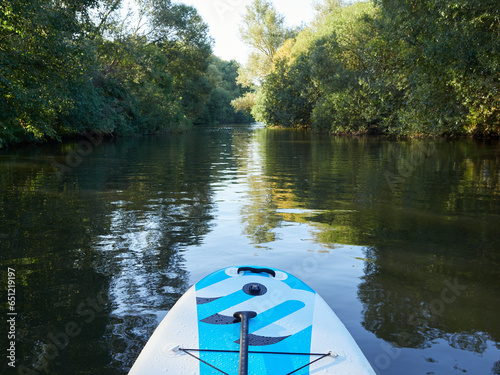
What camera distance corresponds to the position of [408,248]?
5574 millimetres

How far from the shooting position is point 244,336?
98.2 inches

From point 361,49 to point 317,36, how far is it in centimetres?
633

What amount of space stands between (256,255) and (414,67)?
55.3 ft

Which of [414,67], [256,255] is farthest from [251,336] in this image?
[414,67]

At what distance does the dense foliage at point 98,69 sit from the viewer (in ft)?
38.3

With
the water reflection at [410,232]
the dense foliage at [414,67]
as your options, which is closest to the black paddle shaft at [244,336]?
the water reflection at [410,232]

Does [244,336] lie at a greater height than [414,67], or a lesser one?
lesser

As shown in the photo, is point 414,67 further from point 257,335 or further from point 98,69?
point 257,335

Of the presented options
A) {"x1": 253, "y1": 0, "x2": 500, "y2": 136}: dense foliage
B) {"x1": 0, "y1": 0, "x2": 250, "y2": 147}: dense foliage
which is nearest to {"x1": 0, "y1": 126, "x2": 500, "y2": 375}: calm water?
{"x1": 0, "y1": 0, "x2": 250, "y2": 147}: dense foliage

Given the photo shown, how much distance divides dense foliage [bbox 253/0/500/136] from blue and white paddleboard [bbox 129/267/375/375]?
14.6 metres

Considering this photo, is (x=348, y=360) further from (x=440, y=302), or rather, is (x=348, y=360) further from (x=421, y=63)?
(x=421, y=63)

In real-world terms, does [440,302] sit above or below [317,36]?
below

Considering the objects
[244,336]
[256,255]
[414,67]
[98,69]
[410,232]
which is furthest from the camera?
[98,69]

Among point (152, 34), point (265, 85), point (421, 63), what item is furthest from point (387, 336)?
point (265, 85)
